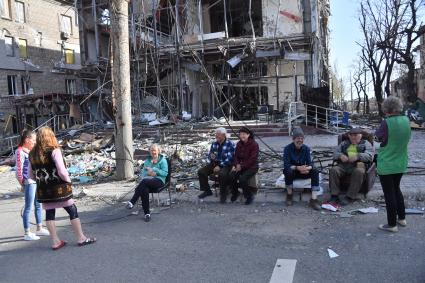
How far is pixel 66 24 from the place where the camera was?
41.2 metres

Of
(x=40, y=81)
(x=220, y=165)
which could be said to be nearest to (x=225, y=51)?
(x=220, y=165)

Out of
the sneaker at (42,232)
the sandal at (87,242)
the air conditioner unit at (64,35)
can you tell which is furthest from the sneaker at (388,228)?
the air conditioner unit at (64,35)

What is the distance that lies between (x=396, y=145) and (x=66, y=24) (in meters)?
41.1

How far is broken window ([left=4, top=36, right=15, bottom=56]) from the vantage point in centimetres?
3422

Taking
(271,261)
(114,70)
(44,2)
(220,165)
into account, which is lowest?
(271,261)

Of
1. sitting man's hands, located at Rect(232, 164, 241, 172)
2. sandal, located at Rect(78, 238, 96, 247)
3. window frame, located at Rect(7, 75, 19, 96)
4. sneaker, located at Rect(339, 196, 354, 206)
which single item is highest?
window frame, located at Rect(7, 75, 19, 96)

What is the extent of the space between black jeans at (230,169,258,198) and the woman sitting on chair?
1233 mm

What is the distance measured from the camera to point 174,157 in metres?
12.5

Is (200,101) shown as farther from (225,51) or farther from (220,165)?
(220,165)

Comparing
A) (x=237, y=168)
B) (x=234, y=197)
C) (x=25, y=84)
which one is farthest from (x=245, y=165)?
(x=25, y=84)

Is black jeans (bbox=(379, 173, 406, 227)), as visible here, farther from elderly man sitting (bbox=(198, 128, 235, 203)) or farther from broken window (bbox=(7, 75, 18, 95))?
broken window (bbox=(7, 75, 18, 95))

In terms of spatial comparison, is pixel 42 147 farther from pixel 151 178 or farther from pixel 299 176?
pixel 299 176

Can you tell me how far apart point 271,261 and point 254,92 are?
72.2ft

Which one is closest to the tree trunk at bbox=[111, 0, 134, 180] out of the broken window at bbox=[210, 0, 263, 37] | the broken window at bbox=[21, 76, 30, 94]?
the broken window at bbox=[210, 0, 263, 37]
